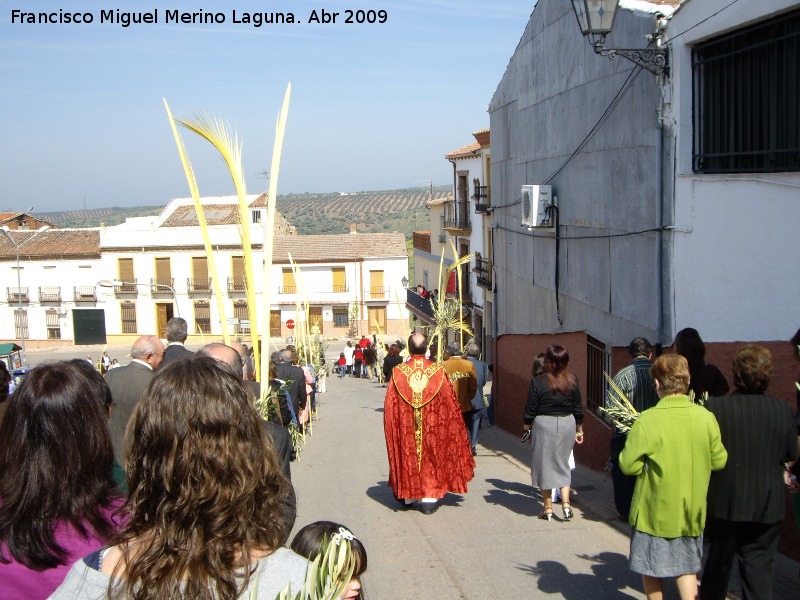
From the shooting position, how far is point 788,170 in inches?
241

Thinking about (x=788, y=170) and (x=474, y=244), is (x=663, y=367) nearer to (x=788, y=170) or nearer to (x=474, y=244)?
(x=788, y=170)

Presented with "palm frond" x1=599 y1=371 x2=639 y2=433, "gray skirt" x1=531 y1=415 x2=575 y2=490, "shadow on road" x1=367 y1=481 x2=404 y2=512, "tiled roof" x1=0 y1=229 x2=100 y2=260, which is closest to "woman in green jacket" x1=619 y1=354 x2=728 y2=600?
"palm frond" x1=599 y1=371 x2=639 y2=433

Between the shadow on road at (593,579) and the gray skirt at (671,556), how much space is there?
2.87 ft

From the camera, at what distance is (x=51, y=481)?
2.70m

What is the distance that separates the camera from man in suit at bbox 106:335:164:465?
5.56 meters

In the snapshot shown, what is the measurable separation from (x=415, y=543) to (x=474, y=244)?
2731 cm

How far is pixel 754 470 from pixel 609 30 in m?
4.63

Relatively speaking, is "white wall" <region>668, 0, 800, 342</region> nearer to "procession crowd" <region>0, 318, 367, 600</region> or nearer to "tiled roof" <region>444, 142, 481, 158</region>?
"procession crowd" <region>0, 318, 367, 600</region>

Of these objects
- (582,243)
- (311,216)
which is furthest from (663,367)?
(311,216)

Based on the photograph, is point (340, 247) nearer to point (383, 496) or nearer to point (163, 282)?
point (163, 282)

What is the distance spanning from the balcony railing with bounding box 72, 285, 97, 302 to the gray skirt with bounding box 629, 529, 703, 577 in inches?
1983

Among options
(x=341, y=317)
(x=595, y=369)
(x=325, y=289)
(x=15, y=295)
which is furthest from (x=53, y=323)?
(x=595, y=369)

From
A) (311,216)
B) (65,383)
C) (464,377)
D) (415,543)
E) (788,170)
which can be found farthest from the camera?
(311,216)

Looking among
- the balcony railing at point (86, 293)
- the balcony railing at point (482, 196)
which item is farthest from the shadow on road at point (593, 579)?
the balcony railing at point (86, 293)
